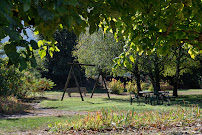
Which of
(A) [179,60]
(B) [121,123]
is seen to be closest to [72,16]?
(B) [121,123]

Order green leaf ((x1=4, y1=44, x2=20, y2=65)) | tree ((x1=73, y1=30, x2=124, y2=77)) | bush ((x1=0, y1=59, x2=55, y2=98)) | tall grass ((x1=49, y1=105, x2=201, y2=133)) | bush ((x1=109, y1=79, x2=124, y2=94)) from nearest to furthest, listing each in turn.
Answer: green leaf ((x1=4, y1=44, x2=20, y2=65))
tall grass ((x1=49, y1=105, x2=201, y2=133))
bush ((x1=0, y1=59, x2=55, y2=98))
tree ((x1=73, y1=30, x2=124, y2=77))
bush ((x1=109, y1=79, x2=124, y2=94))

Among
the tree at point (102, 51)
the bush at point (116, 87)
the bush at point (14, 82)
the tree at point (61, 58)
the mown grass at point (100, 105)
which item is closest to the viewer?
the mown grass at point (100, 105)

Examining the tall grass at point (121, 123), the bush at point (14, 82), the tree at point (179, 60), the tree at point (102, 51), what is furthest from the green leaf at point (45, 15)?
the tree at point (179, 60)

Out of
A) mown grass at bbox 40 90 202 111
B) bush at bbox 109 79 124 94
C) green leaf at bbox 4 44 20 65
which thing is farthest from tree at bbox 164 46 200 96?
green leaf at bbox 4 44 20 65

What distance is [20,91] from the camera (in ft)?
52.1

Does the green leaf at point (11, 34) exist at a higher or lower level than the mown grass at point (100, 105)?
higher

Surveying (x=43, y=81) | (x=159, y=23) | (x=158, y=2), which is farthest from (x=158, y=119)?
(x=43, y=81)

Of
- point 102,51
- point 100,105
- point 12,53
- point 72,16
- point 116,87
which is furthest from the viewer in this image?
point 116,87

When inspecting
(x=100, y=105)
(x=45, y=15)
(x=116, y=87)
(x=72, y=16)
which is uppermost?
(x=72, y=16)

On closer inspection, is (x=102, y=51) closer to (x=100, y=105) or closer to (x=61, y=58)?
(x=100, y=105)

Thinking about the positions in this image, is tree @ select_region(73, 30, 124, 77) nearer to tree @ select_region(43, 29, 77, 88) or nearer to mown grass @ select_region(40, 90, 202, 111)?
mown grass @ select_region(40, 90, 202, 111)

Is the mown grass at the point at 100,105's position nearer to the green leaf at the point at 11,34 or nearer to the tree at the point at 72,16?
the tree at the point at 72,16

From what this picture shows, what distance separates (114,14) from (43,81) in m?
16.6

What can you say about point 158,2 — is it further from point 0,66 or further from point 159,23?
point 0,66
